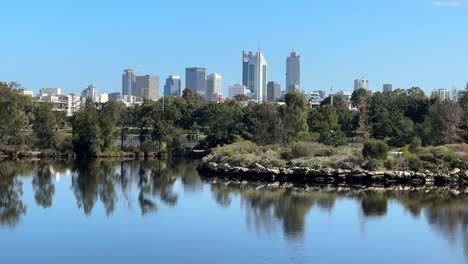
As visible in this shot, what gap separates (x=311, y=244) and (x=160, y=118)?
42.5 metres

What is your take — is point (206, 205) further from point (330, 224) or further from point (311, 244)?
point (311, 244)

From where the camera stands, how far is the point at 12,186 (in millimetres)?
31953

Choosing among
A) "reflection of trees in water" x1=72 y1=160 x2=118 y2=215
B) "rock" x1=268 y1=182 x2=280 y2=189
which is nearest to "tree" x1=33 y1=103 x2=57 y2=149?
"reflection of trees in water" x1=72 y1=160 x2=118 y2=215

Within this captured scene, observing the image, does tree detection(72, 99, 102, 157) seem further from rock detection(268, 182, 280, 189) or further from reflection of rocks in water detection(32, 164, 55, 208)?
rock detection(268, 182, 280, 189)

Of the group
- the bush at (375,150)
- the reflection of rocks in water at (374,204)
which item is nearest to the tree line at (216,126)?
the bush at (375,150)

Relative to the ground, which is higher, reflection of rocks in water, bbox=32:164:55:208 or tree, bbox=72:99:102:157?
tree, bbox=72:99:102:157

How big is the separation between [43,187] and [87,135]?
70.8 feet

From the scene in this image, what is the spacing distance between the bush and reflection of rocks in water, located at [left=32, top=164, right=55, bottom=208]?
1647cm

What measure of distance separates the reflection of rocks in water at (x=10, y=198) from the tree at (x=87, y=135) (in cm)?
1280

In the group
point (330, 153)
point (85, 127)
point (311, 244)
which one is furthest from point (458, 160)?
point (85, 127)

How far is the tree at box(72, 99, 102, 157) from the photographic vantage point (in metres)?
53.0

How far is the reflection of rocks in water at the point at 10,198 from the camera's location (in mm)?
22719

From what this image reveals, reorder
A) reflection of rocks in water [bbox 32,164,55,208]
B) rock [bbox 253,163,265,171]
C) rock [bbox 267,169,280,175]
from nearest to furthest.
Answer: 1. reflection of rocks in water [bbox 32,164,55,208]
2. rock [bbox 267,169,280,175]
3. rock [bbox 253,163,265,171]

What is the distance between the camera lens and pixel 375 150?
35.5 m
